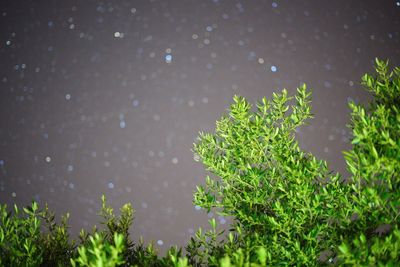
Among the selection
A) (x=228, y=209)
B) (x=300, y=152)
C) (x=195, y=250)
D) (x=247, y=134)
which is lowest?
(x=195, y=250)

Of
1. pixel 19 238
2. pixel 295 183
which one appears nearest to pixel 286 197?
pixel 295 183

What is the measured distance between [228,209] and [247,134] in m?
0.99

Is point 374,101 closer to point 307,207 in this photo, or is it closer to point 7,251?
point 307,207

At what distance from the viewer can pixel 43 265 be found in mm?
3549

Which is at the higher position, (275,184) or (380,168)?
(275,184)

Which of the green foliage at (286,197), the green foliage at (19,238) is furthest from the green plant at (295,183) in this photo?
the green foliage at (19,238)

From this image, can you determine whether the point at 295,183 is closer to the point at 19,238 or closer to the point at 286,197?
the point at 286,197

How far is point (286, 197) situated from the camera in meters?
3.34

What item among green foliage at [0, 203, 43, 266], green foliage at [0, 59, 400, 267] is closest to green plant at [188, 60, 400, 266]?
green foliage at [0, 59, 400, 267]

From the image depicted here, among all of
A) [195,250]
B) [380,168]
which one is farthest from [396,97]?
[195,250]

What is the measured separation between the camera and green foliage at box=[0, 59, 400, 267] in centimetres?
246

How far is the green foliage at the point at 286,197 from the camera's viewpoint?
2461mm

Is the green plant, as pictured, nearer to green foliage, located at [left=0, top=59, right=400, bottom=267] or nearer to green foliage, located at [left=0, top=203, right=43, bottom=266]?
green foliage, located at [left=0, top=59, right=400, bottom=267]

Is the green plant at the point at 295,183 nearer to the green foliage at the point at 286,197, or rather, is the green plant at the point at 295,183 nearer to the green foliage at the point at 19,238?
the green foliage at the point at 286,197
